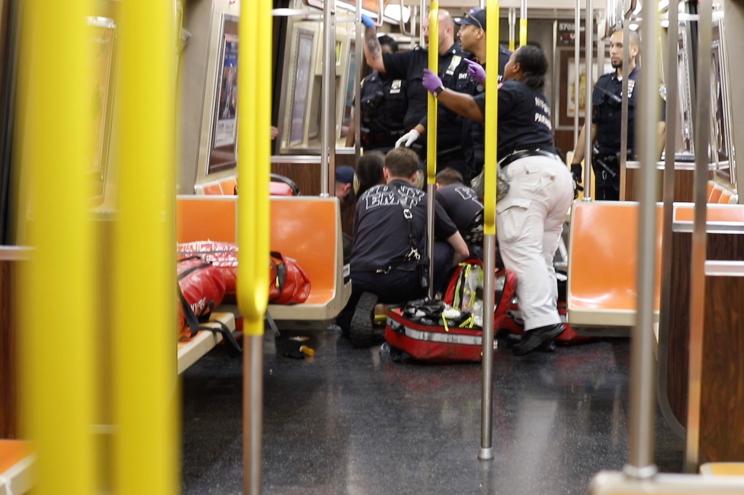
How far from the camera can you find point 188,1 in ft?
21.5

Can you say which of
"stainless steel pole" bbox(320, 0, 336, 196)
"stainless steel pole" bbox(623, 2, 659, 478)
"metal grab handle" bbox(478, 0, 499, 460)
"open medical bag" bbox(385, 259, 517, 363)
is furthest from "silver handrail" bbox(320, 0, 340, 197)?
"stainless steel pole" bbox(623, 2, 659, 478)

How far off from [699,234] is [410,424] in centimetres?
218

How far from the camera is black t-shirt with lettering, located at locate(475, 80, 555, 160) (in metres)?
5.63

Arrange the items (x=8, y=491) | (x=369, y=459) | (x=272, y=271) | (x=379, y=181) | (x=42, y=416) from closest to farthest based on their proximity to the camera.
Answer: (x=42, y=416) → (x=8, y=491) → (x=369, y=459) → (x=272, y=271) → (x=379, y=181)

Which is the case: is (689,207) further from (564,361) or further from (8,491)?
(8,491)

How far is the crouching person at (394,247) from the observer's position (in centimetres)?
628

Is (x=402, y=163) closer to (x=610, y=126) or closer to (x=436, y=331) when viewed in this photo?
(x=436, y=331)

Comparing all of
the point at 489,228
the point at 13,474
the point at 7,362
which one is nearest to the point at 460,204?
the point at 489,228

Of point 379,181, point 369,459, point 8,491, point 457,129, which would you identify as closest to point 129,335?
point 8,491

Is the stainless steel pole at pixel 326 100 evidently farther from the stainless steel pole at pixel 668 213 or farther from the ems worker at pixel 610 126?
the ems worker at pixel 610 126

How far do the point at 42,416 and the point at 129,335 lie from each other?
0.31ft

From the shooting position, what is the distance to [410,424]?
4.62m

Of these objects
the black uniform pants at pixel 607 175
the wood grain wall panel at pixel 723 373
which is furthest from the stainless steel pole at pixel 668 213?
the black uniform pants at pixel 607 175

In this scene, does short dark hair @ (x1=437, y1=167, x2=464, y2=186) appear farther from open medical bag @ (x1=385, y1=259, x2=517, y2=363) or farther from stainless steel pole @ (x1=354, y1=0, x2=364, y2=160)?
open medical bag @ (x1=385, y1=259, x2=517, y2=363)
